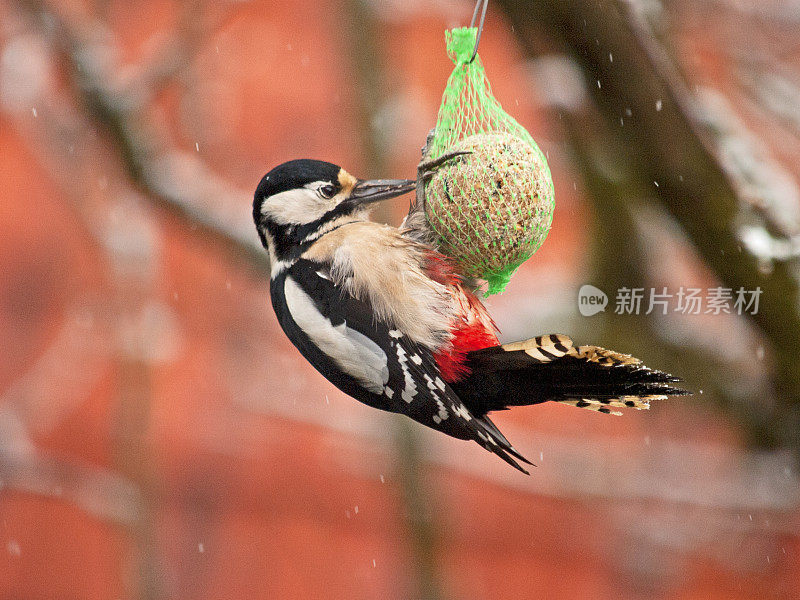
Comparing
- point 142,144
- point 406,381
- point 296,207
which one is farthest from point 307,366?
point 406,381

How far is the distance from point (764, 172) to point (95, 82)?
206 cm

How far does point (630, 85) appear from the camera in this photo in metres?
2.02

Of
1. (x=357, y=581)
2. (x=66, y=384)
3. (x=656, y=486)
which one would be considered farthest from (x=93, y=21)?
(x=357, y=581)

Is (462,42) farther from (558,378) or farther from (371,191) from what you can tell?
(558,378)

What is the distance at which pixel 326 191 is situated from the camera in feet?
6.32

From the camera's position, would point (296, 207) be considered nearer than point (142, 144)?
Yes

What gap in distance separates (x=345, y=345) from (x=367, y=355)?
6 cm

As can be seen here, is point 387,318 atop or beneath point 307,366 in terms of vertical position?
atop

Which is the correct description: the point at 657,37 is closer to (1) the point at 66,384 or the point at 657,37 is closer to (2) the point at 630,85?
(2) the point at 630,85

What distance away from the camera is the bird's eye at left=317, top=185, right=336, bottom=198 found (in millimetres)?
1919

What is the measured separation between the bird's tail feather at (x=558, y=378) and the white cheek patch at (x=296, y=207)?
1.67ft

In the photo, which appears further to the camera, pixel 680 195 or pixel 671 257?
pixel 671 257

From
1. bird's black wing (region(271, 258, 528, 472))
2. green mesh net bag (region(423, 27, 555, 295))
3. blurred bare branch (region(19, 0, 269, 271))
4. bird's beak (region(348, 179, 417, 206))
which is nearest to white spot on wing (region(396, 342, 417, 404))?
bird's black wing (region(271, 258, 528, 472))

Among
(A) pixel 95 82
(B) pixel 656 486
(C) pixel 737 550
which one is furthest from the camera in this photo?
(C) pixel 737 550
